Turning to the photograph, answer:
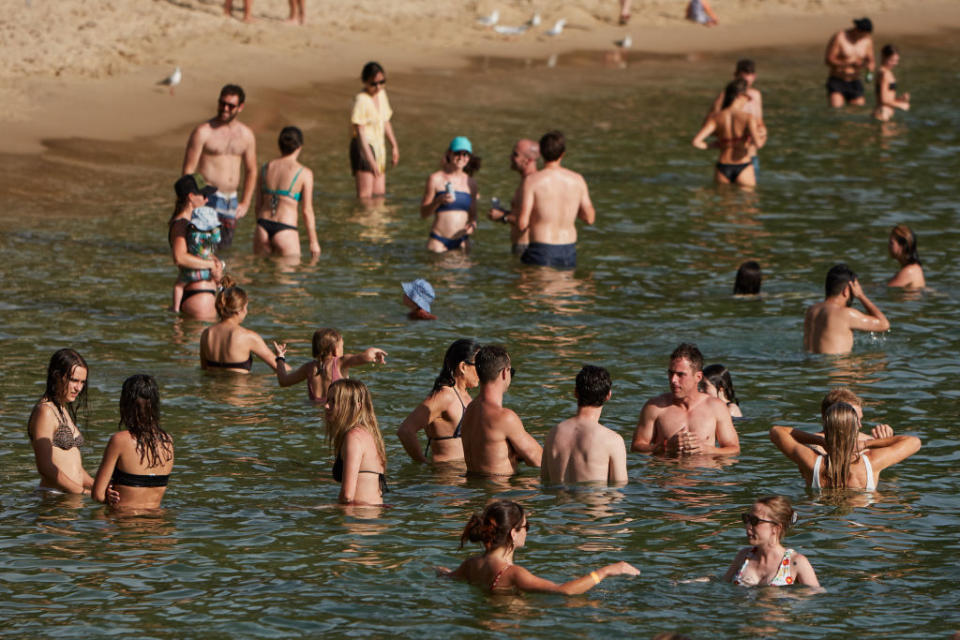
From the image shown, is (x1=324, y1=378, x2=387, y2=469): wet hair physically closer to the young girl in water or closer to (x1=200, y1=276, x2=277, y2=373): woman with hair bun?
the young girl in water

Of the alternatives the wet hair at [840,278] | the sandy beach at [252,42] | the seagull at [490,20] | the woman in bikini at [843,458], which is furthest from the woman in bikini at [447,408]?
the seagull at [490,20]

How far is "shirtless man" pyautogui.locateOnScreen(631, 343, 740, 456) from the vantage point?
11.6m

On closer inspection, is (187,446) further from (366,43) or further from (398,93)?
(366,43)

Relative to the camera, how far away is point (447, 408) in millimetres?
11484

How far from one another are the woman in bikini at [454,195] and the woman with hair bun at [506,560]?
9.95 meters

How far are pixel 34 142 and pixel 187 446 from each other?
42.9 ft

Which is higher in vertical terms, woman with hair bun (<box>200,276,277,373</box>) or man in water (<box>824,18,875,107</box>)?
man in water (<box>824,18,875,107</box>)

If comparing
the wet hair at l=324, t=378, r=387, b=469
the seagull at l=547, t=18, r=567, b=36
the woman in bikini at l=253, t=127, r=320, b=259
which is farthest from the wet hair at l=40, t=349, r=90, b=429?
the seagull at l=547, t=18, r=567, b=36

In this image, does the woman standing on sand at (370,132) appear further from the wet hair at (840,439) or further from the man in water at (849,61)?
the wet hair at (840,439)

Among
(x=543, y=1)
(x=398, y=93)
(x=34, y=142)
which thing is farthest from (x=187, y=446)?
(x=543, y=1)

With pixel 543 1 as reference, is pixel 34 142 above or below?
below

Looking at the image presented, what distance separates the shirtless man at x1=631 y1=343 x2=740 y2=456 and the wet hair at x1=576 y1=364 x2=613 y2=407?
1.13 metres

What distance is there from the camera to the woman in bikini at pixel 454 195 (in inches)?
728

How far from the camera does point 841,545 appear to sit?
33.2 feet
